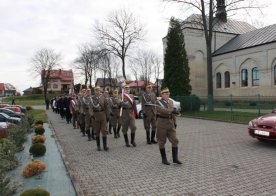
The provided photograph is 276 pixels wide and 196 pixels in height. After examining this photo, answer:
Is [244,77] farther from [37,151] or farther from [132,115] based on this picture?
[37,151]

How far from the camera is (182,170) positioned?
6.50m

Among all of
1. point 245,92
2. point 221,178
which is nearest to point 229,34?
point 245,92

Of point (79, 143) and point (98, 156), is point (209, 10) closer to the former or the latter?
point (79, 143)

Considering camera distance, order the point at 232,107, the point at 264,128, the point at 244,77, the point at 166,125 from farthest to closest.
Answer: the point at 244,77 < the point at 232,107 < the point at 264,128 < the point at 166,125

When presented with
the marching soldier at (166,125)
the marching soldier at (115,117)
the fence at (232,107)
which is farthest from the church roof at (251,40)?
the marching soldier at (166,125)

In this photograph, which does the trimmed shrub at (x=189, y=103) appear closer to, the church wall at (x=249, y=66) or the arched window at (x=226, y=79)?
the church wall at (x=249, y=66)

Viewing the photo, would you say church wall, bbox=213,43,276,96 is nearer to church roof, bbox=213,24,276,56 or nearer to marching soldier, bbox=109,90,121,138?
church roof, bbox=213,24,276,56

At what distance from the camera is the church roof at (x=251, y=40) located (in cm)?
3101

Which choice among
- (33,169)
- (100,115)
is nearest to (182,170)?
(33,169)

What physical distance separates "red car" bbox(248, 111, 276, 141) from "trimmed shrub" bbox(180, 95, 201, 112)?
1478 cm

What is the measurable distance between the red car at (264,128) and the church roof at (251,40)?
918 inches

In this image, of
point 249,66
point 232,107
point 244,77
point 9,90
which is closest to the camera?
point 232,107

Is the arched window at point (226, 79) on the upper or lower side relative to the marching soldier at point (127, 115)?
upper

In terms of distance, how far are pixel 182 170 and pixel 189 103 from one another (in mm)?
18023
